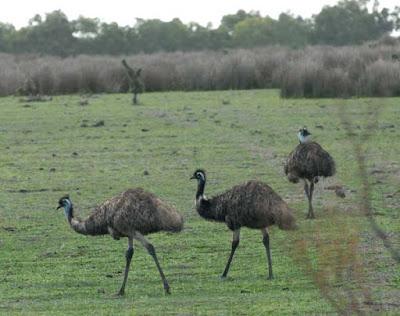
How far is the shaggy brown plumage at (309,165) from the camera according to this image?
1346cm

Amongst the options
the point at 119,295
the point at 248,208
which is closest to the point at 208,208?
the point at 248,208

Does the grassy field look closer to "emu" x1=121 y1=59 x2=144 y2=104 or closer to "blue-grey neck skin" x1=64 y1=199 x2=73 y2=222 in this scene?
"emu" x1=121 y1=59 x2=144 y2=104

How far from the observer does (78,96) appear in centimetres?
3656

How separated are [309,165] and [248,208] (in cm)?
354

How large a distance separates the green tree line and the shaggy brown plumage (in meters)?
56.3

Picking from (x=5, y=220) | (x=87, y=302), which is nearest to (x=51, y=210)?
(x=5, y=220)

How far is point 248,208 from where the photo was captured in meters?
10.0

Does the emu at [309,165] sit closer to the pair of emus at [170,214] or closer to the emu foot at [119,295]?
the pair of emus at [170,214]

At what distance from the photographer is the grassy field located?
30.0ft

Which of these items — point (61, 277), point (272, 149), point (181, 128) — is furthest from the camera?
point (181, 128)

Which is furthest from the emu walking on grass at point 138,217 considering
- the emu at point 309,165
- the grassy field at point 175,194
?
the emu at point 309,165

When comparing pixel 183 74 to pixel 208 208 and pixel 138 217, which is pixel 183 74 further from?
pixel 138 217

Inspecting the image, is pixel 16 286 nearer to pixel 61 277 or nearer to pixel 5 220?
pixel 61 277

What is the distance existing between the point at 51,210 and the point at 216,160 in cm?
530
